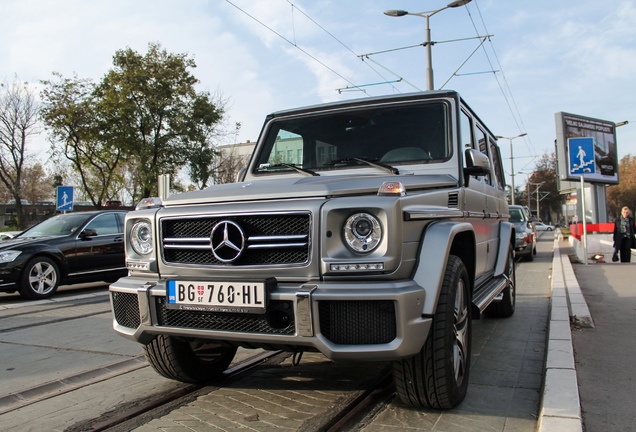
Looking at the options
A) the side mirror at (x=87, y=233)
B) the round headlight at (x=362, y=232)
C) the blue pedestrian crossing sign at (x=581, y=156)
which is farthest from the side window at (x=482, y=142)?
the blue pedestrian crossing sign at (x=581, y=156)

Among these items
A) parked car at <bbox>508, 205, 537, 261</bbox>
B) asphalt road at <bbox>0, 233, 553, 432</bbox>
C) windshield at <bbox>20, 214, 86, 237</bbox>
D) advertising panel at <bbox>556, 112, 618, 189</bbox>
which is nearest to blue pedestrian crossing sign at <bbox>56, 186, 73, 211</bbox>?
windshield at <bbox>20, 214, 86, 237</bbox>

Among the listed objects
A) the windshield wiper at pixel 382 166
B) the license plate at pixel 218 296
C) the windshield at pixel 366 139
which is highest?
the windshield at pixel 366 139

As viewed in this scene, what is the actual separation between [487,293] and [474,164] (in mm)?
1134

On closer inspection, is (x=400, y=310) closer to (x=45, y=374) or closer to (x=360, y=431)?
(x=360, y=431)

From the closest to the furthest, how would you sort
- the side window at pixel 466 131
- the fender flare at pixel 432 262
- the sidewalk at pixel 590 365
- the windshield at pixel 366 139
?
the fender flare at pixel 432 262 → the sidewalk at pixel 590 365 → the windshield at pixel 366 139 → the side window at pixel 466 131

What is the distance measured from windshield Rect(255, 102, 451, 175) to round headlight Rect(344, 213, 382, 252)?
3.93 feet

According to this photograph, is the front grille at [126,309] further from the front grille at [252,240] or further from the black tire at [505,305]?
the black tire at [505,305]

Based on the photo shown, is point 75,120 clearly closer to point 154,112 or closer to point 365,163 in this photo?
point 154,112

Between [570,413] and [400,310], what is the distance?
4.34ft

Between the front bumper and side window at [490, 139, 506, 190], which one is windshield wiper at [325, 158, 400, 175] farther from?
side window at [490, 139, 506, 190]

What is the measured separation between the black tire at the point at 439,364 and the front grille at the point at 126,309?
1.60 m

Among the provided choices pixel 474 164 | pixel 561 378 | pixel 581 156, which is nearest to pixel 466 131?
pixel 474 164

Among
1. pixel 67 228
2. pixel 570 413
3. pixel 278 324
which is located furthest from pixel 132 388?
pixel 67 228

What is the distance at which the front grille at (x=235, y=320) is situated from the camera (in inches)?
112
